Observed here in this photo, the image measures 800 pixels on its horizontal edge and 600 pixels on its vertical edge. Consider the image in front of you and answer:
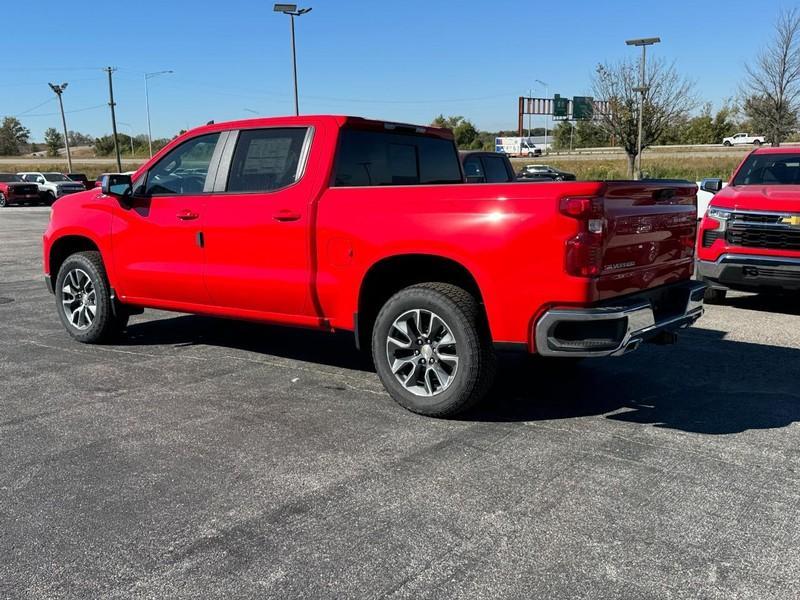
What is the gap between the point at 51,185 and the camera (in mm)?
36969

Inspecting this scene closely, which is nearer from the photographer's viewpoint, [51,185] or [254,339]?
[254,339]

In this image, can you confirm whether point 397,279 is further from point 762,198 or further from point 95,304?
point 762,198

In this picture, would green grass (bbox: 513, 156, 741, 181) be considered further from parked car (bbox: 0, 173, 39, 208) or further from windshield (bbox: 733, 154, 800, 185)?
windshield (bbox: 733, 154, 800, 185)

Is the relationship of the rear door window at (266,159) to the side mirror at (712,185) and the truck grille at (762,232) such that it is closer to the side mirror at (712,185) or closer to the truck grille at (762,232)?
the truck grille at (762,232)

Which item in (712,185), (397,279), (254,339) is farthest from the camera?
(712,185)

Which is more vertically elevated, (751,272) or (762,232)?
(762,232)

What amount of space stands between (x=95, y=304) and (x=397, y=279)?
3.12m

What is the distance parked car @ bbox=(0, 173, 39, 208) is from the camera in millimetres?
34906

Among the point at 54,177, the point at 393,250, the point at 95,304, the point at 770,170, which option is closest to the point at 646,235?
the point at 393,250

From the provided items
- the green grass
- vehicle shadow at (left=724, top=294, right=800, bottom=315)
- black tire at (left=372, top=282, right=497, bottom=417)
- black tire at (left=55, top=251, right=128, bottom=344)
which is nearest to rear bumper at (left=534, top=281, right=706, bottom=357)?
black tire at (left=372, top=282, right=497, bottom=417)

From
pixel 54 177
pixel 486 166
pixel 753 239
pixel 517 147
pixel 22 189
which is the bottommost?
pixel 753 239

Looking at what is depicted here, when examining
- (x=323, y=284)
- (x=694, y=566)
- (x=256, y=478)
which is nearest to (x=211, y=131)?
(x=323, y=284)

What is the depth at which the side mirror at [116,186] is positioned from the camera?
20.0 ft

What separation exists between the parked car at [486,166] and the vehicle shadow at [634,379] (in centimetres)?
601
